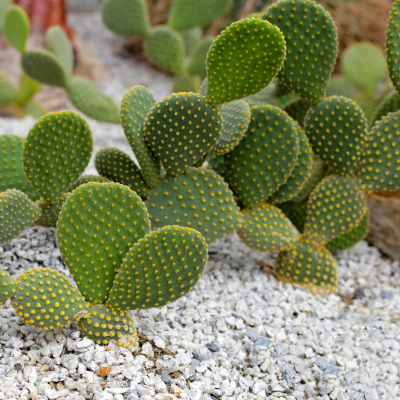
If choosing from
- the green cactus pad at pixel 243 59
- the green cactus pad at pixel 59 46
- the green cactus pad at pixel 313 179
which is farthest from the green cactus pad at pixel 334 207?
the green cactus pad at pixel 59 46

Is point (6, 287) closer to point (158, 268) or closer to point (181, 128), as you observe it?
point (158, 268)

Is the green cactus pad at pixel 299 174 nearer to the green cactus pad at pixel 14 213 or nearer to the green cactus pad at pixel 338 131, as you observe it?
the green cactus pad at pixel 338 131

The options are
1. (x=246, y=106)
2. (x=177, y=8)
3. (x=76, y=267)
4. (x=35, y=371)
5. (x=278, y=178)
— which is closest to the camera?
(x=35, y=371)

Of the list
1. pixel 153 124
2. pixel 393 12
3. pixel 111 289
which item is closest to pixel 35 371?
pixel 111 289

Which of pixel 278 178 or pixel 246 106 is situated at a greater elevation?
pixel 246 106

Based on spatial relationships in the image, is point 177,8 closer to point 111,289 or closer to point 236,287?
point 236,287

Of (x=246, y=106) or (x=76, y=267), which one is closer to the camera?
(x=76, y=267)
